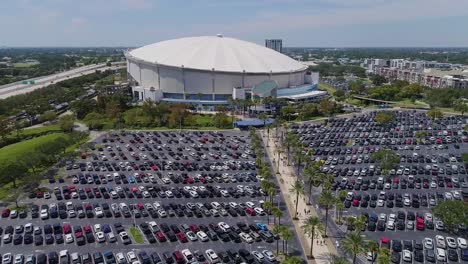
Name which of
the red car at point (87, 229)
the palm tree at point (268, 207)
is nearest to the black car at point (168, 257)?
the red car at point (87, 229)

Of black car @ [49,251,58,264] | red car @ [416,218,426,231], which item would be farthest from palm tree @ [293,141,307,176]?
black car @ [49,251,58,264]

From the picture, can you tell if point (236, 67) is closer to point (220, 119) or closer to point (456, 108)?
point (220, 119)

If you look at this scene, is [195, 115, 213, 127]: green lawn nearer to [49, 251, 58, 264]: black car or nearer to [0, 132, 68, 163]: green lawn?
[0, 132, 68, 163]: green lawn

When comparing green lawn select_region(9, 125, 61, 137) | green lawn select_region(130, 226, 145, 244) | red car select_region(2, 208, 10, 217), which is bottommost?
green lawn select_region(130, 226, 145, 244)

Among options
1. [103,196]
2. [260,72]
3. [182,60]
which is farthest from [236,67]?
[103,196]

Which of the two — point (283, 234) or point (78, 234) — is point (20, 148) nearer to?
point (78, 234)

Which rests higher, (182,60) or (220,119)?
(182,60)

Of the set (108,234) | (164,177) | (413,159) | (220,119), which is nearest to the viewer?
(108,234)
